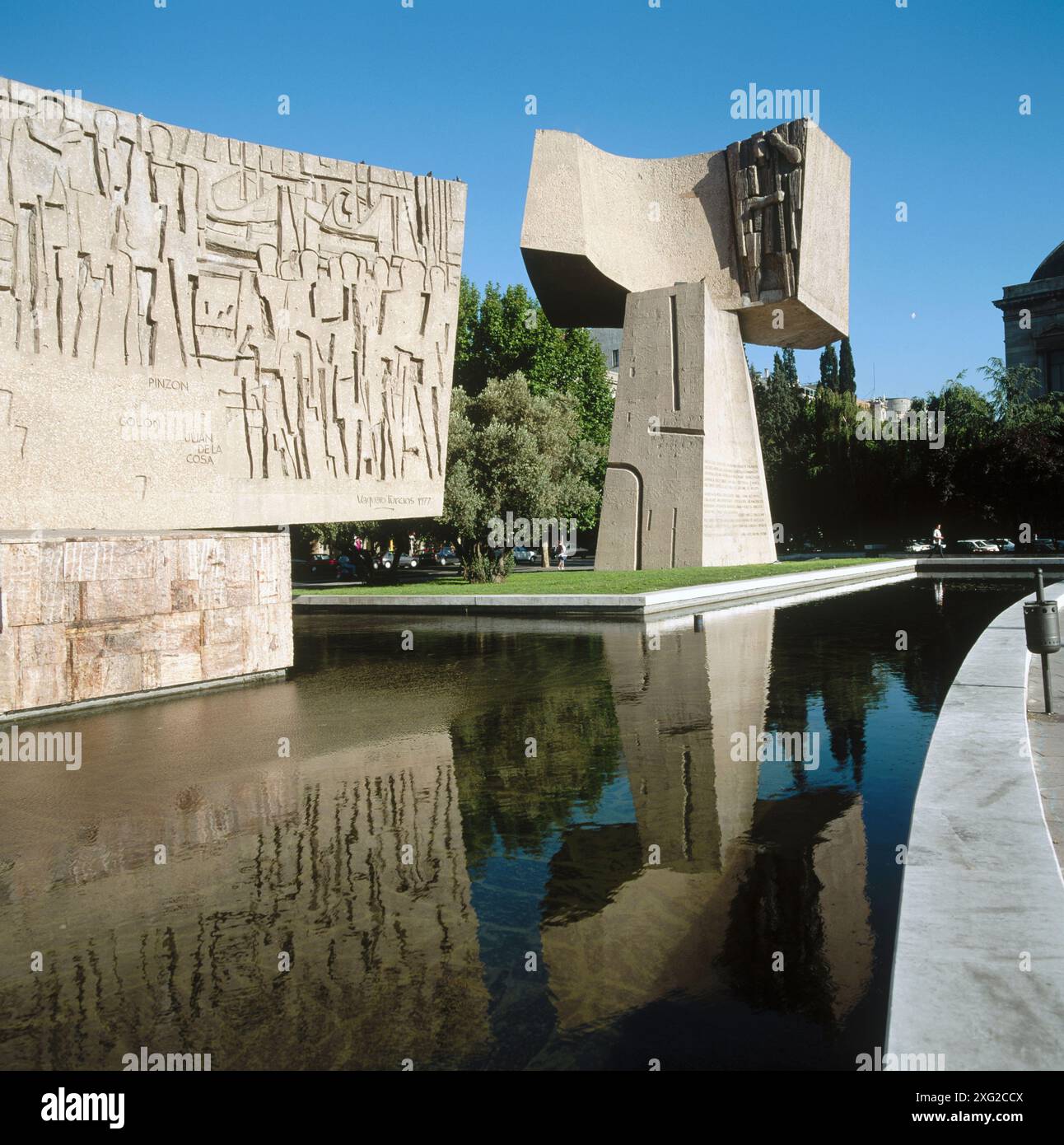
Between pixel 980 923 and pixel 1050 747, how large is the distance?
3181 mm

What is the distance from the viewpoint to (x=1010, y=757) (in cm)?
486

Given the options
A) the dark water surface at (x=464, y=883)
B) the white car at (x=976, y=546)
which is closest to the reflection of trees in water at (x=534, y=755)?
the dark water surface at (x=464, y=883)

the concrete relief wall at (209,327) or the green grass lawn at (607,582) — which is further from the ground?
the concrete relief wall at (209,327)

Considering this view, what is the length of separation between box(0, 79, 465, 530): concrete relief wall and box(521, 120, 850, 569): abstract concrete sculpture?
27.6 feet

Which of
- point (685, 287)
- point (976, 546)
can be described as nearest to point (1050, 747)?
point (685, 287)

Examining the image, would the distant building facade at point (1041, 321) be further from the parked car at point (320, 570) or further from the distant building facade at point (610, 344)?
the parked car at point (320, 570)

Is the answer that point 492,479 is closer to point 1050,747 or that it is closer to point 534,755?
point 534,755

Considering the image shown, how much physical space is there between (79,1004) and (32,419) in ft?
28.7

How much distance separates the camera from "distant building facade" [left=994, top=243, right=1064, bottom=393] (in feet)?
157

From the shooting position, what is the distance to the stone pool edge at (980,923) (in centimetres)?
232

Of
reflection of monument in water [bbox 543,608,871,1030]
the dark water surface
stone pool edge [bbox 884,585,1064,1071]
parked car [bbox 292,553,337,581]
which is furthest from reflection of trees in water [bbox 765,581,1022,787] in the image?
parked car [bbox 292,553,337,581]

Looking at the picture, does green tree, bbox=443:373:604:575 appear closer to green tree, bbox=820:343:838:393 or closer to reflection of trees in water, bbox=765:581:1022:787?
reflection of trees in water, bbox=765:581:1022:787

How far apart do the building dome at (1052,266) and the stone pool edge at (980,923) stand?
171ft
